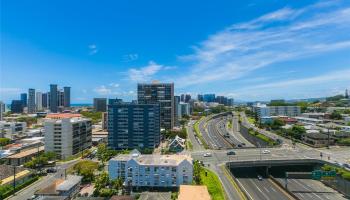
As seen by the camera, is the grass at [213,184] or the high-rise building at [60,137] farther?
the high-rise building at [60,137]

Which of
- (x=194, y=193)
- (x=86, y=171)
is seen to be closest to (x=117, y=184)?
(x=86, y=171)

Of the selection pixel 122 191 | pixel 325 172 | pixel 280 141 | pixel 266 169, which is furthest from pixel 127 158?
pixel 280 141

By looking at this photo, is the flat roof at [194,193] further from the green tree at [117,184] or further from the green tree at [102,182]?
the green tree at [102,182]

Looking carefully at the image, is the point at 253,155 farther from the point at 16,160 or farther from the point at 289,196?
the point at 16,160

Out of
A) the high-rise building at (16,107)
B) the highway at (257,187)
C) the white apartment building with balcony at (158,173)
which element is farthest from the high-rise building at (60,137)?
the high-rise building at (16,107)

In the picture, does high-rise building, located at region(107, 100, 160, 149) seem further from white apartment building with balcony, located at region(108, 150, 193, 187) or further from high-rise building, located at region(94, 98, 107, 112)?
high-rise building, located at region(94, 98, 107, 112)

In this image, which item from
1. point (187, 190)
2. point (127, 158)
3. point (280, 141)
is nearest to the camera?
point (187, 190)

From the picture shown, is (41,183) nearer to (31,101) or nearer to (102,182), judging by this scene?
(102,182)
